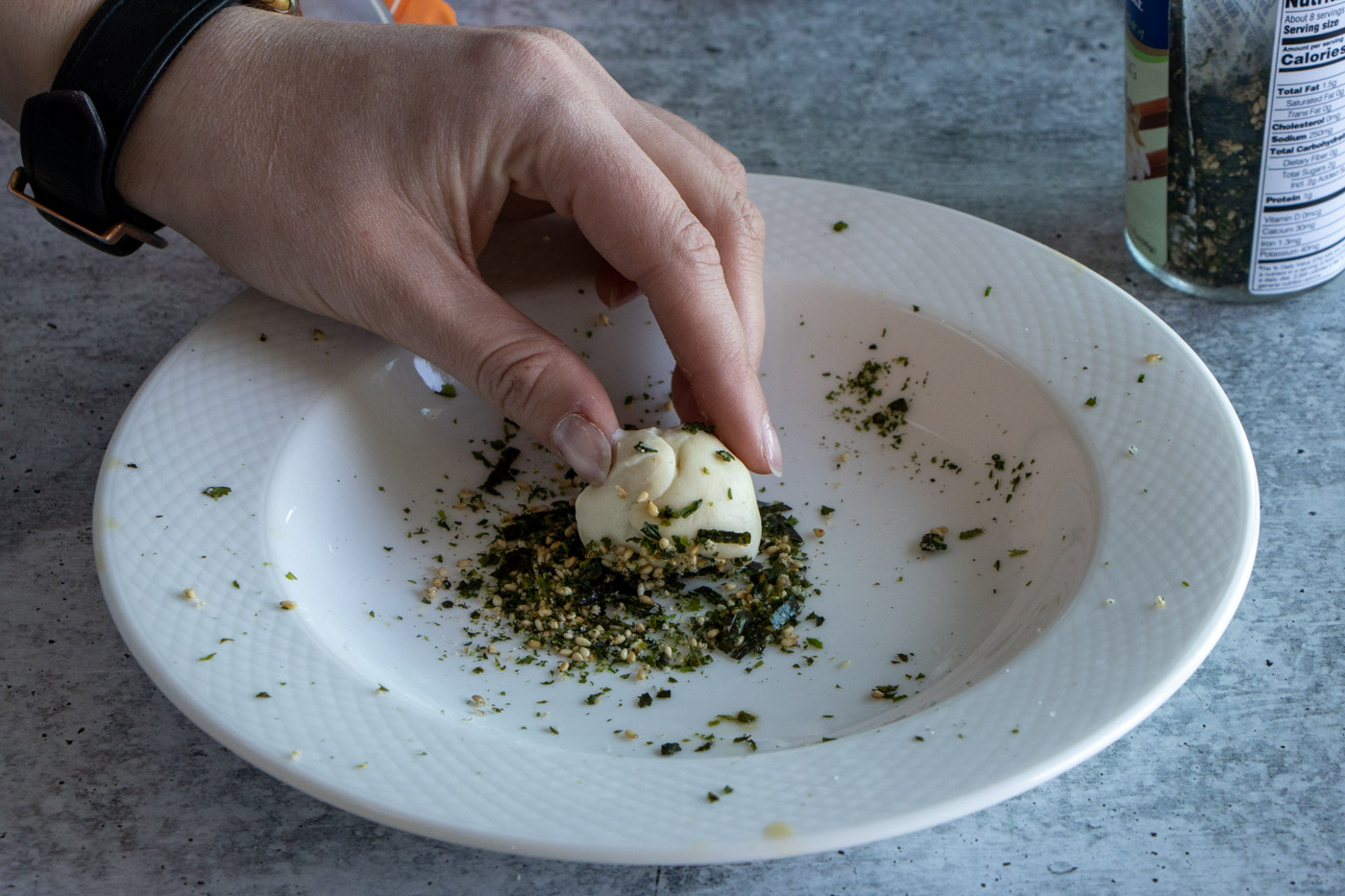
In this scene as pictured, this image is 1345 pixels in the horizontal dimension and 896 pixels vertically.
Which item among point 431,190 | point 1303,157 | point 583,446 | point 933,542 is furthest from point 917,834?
point 1303,157

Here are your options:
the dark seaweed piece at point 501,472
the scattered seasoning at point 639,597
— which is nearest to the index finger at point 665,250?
the scattered seasoning at point 639,597

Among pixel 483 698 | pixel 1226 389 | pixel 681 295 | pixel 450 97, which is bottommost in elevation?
pixel 1226 389

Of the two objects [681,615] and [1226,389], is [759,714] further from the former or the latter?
[1226,389]

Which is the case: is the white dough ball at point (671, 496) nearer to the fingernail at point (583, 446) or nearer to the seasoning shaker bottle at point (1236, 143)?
the fingernail at point (583, 446)

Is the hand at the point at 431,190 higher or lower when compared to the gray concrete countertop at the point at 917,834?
higher

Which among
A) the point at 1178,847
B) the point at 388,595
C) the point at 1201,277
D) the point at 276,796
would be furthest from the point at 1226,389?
the point at 276,796

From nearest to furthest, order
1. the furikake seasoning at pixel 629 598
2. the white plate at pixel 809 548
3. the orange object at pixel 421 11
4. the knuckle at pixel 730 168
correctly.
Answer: the white plate at pixel 809 548 < the furikake seasoning at pixel 629 598 < the knuckle at pixel 730 168 < the orange object at pixel 421 11
